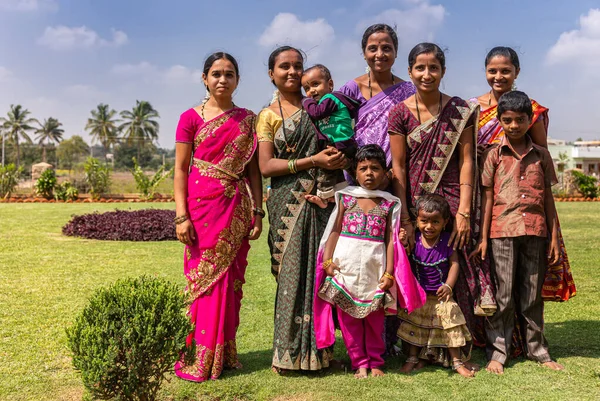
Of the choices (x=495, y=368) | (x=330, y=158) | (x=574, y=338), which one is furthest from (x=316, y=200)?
(x=574, y=338)

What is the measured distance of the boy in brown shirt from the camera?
3918 millimetres

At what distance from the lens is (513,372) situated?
3910 millimetres

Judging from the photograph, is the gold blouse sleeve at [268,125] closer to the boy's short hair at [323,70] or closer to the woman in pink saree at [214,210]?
the woman in pink saree at [214,210]

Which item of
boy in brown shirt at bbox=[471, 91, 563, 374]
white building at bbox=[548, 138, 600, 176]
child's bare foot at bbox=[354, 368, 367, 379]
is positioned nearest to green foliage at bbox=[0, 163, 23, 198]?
child's bare foot at bbox=[354, 368, 367, 379]

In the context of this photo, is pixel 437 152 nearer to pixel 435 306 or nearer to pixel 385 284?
pixel 385 284

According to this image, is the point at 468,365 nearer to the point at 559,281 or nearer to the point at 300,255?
the point at 559,281

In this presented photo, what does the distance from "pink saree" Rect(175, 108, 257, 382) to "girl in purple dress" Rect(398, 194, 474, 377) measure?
1.26 metres

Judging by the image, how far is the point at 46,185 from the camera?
2206 cm

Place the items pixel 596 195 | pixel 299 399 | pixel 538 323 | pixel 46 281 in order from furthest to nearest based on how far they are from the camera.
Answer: pixel 596 195
pixel 46 281
pixel 538 323
pixel 299 399

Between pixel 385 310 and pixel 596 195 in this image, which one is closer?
pixel 385 310

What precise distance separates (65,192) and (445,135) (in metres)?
20.9

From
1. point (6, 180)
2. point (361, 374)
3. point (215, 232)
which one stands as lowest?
point (361, 374)

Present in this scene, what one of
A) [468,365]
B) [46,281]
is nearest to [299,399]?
[468,365]

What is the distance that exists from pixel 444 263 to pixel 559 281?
1023 mm
